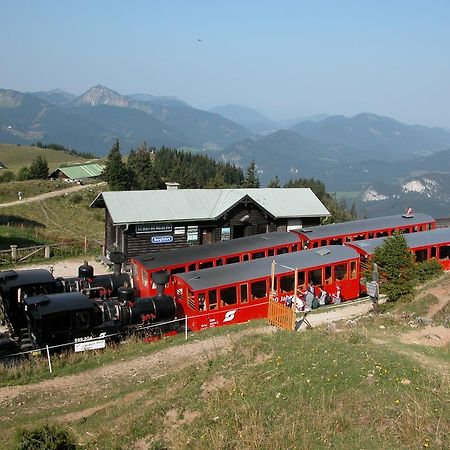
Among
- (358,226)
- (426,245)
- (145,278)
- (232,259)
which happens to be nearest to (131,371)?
(145,278)

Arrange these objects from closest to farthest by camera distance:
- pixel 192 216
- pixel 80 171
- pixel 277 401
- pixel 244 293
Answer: pixel 277 401, pixel 244 293, pixel 192 216, pixel 80 171

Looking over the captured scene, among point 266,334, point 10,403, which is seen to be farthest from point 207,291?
point 10,403

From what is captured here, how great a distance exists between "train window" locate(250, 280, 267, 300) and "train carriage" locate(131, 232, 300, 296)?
11.9 ft

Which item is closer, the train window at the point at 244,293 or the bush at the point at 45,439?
the bush at the point at 45,439

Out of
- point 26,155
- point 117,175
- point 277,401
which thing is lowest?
point 277,401

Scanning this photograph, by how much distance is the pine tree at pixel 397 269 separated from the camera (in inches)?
942

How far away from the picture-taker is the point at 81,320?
1991cm

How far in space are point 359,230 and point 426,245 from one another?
4.83m

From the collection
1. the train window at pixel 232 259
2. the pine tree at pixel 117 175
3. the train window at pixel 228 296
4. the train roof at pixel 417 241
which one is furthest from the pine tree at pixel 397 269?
the pine tree at pixel 117 175

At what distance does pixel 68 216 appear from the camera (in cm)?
6009

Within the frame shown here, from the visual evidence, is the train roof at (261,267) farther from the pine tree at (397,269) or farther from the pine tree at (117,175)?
the pine tree at (117,175)

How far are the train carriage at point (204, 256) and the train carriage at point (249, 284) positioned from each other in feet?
7.52

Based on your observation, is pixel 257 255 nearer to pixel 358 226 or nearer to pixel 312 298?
pixel 312 298

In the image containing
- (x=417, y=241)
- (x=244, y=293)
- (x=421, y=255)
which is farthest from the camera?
(x=417, y=241)
